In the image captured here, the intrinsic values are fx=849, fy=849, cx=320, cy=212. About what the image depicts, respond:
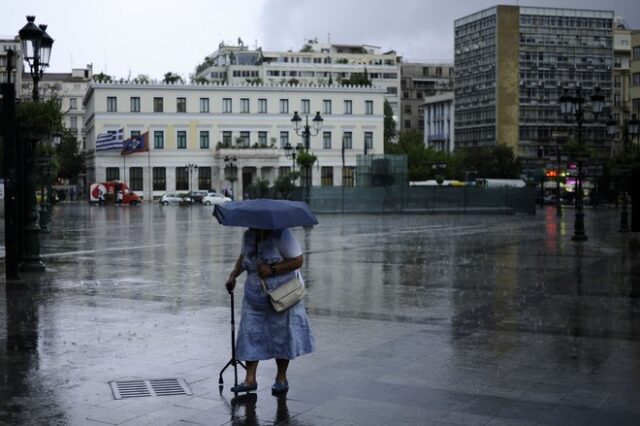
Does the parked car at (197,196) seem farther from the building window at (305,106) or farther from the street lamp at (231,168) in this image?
the building window at (305,106)

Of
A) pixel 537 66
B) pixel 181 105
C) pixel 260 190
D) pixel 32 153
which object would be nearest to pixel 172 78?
pixel 181 105

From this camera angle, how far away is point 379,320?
435 inches

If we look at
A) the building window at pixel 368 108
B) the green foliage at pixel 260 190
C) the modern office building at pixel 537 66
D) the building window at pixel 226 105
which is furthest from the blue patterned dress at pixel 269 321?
the modern office building at pixel 537 66

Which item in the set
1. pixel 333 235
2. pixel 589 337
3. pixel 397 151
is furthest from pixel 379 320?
pixel 397 151

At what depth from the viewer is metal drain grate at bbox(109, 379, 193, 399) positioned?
23.6ft

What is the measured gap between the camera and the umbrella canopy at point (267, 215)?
6973 millimetres

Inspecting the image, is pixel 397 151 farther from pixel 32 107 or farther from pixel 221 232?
pixel 32 107

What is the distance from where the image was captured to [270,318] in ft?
23.5

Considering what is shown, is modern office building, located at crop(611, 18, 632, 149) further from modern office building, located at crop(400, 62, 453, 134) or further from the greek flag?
the greek flag

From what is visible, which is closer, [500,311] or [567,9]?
[500,311]

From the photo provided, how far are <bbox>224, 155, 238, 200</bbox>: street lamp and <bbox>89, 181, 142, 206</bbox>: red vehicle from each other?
9787mm

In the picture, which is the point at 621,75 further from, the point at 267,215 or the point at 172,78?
the point at 267,215

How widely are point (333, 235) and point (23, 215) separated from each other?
14.2 metres

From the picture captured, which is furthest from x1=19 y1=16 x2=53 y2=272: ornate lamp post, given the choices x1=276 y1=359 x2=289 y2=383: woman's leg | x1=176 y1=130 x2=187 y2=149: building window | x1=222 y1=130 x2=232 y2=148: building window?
x1=222 y1=130 x2=232 y2=148: building window
